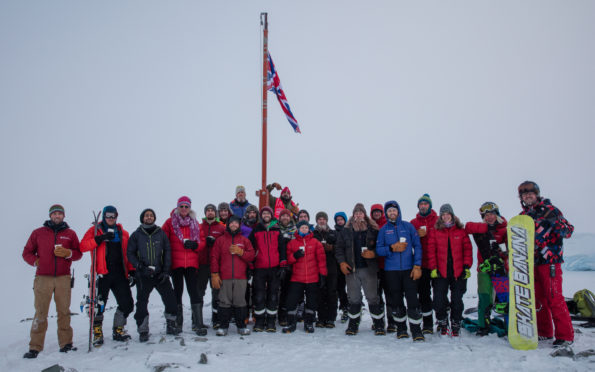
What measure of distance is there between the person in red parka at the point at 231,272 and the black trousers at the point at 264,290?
Result: 0.98 feet

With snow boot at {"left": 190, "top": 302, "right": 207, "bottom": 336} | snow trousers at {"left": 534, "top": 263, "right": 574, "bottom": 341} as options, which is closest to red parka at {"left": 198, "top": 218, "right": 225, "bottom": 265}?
snow boot at {"left": 190, "top": 302, "right": 207, "bottom": 336}

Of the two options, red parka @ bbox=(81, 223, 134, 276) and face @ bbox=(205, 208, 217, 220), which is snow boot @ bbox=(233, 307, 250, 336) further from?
red parka @ bbox=(81, 223, 134, 276)

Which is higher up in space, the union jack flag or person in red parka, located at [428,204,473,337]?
the union jack flag

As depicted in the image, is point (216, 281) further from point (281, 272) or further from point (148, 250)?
point (148, 250)

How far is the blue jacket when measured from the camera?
6.45m

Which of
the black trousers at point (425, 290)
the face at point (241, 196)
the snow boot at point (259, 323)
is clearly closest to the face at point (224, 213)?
the face at point (241, 196)

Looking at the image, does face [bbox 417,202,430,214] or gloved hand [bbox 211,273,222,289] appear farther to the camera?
face [bbox 417,202,430,214]

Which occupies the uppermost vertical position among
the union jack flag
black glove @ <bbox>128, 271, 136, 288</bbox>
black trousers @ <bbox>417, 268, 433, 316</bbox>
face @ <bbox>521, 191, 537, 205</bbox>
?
the union jack flag

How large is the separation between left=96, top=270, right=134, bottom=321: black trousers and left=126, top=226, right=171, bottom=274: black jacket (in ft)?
1.63

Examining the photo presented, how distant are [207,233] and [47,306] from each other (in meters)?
2.81

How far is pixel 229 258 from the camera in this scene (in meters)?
6.81

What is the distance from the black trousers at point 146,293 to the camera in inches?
246

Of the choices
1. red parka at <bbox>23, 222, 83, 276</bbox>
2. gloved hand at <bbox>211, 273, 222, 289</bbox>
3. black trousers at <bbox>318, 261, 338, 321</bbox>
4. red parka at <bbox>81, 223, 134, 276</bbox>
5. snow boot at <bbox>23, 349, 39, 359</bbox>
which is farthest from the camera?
black trousers at <bbox>318, 261, 338, 321</bbox>

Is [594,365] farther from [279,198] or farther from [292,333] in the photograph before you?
[279,198]
